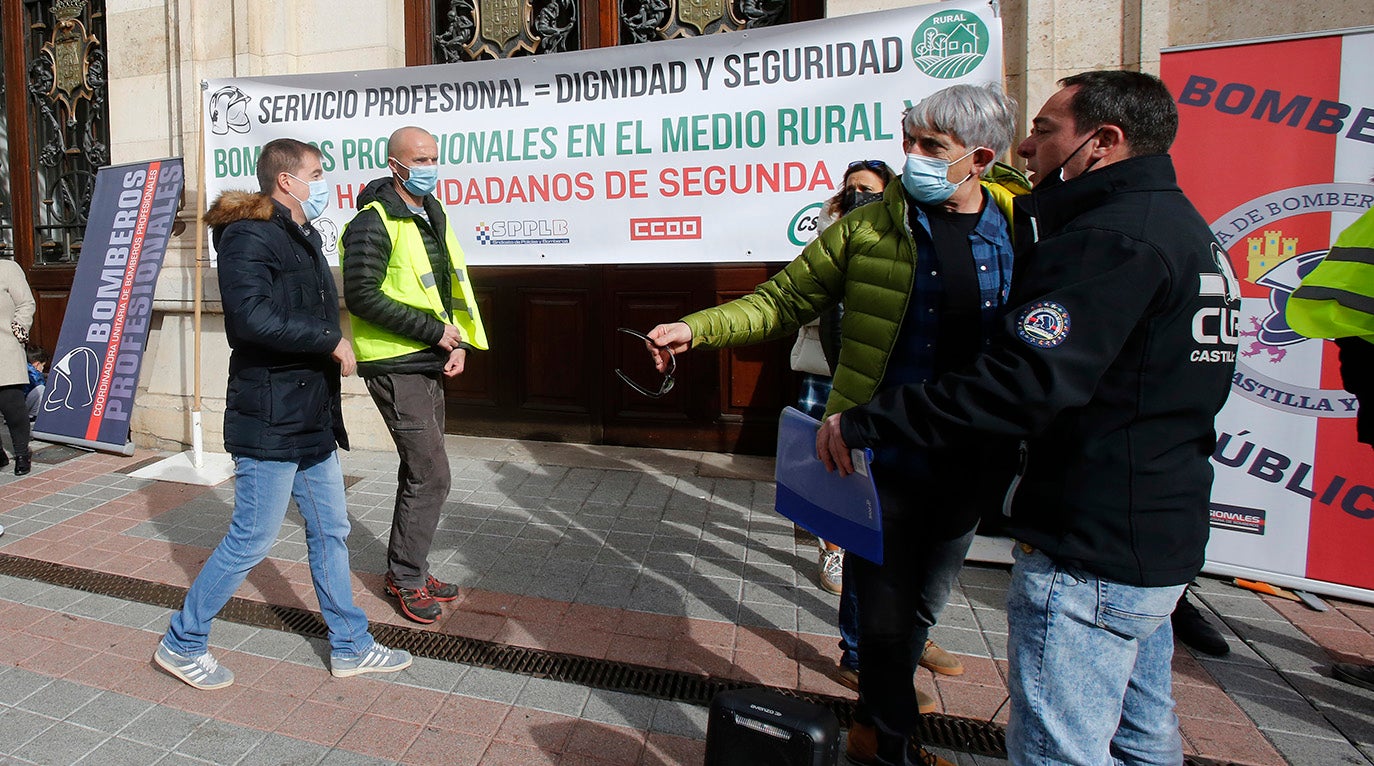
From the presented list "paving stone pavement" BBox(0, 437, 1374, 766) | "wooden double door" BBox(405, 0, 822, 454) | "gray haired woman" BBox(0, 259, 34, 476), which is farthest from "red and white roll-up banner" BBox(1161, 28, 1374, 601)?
"gray haired woman" BBox(0, 259, 34, 476)

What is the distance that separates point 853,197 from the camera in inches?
134

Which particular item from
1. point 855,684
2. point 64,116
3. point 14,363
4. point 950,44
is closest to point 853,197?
point 950,44

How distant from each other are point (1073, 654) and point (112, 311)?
22.8 ft

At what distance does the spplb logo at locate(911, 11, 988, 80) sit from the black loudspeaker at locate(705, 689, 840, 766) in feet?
10.2

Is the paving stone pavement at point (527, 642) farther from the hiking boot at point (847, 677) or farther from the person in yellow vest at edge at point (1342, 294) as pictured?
the person in yellow vest at edge at point (1342, 294)

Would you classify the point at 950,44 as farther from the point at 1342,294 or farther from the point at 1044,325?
the point at 1044,325

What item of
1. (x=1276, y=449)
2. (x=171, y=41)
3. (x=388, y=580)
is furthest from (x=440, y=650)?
(x=171, y=41)

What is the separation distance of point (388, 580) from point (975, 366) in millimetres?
2842

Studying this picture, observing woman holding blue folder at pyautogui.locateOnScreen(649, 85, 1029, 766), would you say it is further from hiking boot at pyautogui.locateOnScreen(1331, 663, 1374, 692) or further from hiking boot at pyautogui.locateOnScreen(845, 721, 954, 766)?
hiking boot at pyautogui.locateOnScreen(1331, 663, 1374, 692)

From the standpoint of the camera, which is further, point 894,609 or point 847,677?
point 847,677

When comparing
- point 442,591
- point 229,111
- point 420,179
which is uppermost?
point 229,111

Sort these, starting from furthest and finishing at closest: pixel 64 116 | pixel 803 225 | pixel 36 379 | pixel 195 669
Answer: pixel 64 116 → pixel 36 379 → pixel 803 225 → pixel 195 669

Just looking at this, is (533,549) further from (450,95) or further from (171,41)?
(171,41)

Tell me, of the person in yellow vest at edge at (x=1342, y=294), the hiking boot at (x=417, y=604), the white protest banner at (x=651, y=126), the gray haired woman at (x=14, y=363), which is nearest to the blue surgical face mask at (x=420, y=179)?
the white protest banner at (x=651, y=126)
